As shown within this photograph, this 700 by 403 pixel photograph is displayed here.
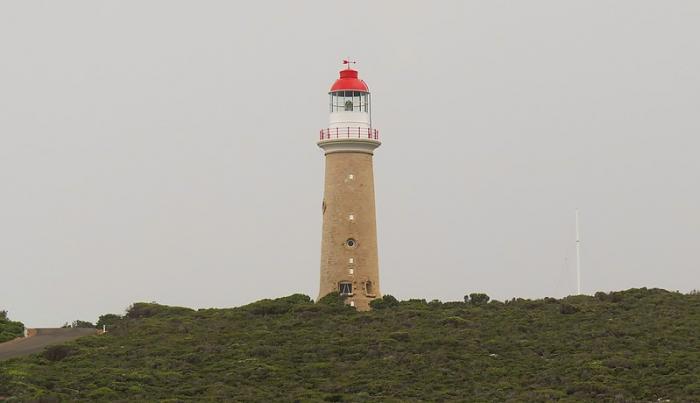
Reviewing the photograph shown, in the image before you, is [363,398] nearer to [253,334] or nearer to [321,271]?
[253,334]

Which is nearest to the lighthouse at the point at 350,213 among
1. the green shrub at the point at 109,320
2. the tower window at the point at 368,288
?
the tower window at the point at 368,288

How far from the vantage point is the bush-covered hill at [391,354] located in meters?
49.7

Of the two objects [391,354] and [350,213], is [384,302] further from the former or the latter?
[391,354]

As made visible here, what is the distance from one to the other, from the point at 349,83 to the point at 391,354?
17.6 meters

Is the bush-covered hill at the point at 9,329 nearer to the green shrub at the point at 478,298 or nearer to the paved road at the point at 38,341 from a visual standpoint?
the paved road at the point at 38,341

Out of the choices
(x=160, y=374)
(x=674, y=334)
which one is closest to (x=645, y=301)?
(x=674, y=334)

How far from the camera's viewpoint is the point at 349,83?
69.5 m

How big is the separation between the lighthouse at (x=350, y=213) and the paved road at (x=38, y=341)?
11.7 meters

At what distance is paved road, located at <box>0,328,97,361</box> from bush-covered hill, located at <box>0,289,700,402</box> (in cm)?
168

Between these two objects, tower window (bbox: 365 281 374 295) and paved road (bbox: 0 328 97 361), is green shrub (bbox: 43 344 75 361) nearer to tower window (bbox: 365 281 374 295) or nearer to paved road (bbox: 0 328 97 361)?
paved road (bbox: 0 328 97 361)

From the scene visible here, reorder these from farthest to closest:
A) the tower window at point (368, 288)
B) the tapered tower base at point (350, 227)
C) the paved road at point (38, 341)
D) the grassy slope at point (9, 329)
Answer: the tower window at point (368, 288)
the tapered tower base at point (350, 227)
the grassy slope at point (9, 329)
the paved road at point (38, 341)

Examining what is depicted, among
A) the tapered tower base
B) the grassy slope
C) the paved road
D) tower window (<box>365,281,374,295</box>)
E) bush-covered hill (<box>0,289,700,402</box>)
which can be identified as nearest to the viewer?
bush-covered hill (<box>0,289,700,402</box>)

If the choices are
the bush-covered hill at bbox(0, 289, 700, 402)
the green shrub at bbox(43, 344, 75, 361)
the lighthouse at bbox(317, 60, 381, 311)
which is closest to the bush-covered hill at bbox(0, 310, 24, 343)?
the bush-covered hill at bbox(0, 289, 700, 402)

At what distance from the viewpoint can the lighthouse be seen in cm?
6738
